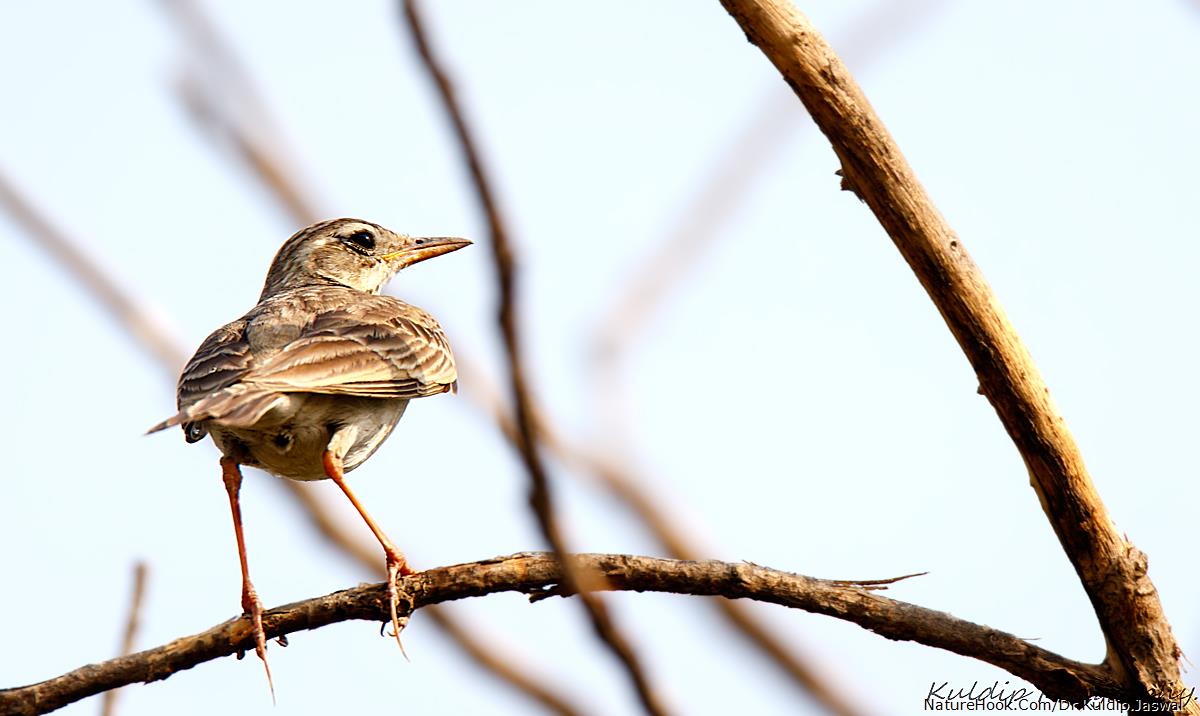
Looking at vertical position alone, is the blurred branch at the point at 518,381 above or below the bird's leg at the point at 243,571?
below

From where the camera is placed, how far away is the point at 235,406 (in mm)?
7199

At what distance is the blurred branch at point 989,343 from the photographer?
4797mm

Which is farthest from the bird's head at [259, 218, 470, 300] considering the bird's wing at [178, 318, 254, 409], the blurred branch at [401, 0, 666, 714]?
the blurred branch at [401, 0, 666, 714]

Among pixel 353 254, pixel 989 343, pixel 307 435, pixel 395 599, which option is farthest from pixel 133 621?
pixel 353 254

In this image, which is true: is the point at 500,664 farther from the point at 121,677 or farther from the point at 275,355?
the point at 275,355

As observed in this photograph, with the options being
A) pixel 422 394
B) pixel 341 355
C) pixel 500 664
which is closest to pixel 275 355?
pixel 341 355

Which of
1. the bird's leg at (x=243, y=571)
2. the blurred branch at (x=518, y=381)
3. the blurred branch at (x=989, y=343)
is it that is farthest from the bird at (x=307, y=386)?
the blurred branch at (x=518, y=381)

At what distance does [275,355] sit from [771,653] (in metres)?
5.07

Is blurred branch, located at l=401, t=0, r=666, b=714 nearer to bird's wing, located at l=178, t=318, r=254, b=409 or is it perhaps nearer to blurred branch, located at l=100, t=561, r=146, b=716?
blurred branch, located at l=100, t=561, r=146, b=716

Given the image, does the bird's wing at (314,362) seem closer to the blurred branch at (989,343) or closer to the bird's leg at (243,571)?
the bird's leg at (243,571)

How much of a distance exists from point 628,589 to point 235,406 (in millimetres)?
2704

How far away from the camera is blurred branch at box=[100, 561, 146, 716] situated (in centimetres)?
544

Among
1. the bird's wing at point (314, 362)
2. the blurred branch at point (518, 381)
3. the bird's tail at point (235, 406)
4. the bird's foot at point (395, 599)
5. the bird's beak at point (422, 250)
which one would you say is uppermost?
the bird's beak at point (422, 250)

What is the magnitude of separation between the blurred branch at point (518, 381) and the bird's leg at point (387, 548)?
13.1 ft
